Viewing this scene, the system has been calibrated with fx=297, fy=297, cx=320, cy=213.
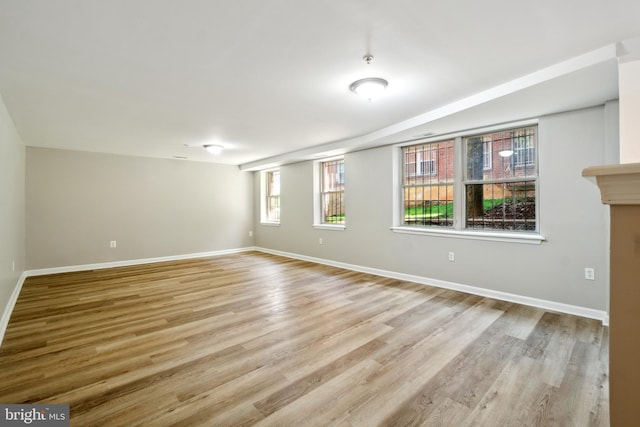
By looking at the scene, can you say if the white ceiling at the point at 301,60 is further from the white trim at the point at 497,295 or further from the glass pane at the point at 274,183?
the glass pane at the point at 274,183

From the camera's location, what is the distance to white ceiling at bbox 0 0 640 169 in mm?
1764

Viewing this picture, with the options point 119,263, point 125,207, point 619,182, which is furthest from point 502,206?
point 119,263

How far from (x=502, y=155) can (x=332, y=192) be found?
3134 mm

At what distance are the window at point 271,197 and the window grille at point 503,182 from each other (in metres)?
4.68

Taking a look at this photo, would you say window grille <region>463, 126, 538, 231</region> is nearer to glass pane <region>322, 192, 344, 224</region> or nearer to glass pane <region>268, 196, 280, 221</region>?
glass pane <region>322, 192, 344, 224</region>

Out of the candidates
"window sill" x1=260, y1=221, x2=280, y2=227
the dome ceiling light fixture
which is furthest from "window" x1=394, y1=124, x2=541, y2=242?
"window sill" x1=260, y1=221, x2=280, y2=227

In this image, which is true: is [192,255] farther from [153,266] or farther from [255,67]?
[255,67]

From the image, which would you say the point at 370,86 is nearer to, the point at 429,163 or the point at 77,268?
the point at 429,163

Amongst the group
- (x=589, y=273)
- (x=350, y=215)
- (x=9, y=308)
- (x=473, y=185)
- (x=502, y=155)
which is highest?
(x=502, y=155)

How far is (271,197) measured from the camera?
25.6 ft

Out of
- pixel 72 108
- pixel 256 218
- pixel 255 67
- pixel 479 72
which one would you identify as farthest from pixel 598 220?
pixel 256 218

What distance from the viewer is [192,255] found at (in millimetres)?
6918
